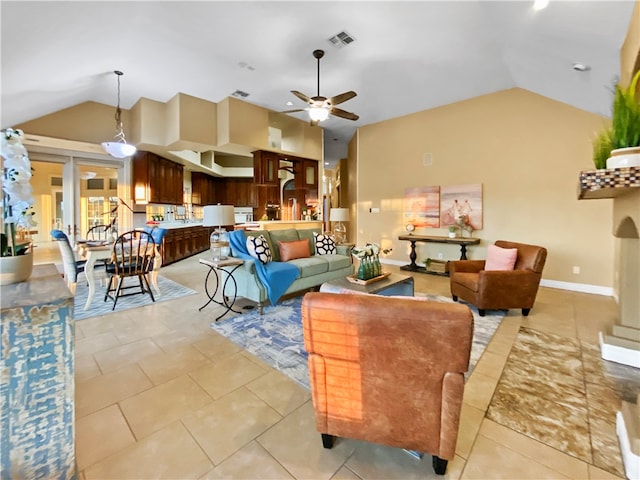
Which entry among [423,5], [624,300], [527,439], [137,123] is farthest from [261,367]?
[137,123]

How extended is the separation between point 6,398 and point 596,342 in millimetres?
4235

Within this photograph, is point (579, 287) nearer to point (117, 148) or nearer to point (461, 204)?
point (461, 204)

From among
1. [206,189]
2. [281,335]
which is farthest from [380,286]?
[206,189]

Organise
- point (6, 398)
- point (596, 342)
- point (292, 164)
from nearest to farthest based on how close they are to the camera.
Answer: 1. point (6, 398)
2. point (596, 342)
3. point (292, 164)

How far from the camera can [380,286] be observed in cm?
311

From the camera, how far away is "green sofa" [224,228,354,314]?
3.55 meters

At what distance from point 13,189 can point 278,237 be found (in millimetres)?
3272

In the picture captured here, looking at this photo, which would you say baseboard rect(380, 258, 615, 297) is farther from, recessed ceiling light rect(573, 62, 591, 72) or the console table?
recessed ceiling light rect(573, 62, 591, 72)

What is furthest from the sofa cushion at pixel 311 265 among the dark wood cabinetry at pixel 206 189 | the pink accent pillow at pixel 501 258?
the dark wood cabinetry at pixel 206 189

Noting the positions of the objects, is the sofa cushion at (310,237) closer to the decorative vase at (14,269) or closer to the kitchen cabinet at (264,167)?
the kitchen cabinet at (264,167)

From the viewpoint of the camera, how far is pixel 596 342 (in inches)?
107

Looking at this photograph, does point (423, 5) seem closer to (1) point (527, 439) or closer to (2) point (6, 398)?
(1) point (527, 439)

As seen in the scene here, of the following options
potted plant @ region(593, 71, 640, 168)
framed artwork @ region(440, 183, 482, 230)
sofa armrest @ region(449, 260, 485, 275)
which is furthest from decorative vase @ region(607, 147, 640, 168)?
framed artwork @ region(440, 183, 482, 230)

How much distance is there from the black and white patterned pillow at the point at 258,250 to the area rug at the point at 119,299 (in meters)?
1.47
